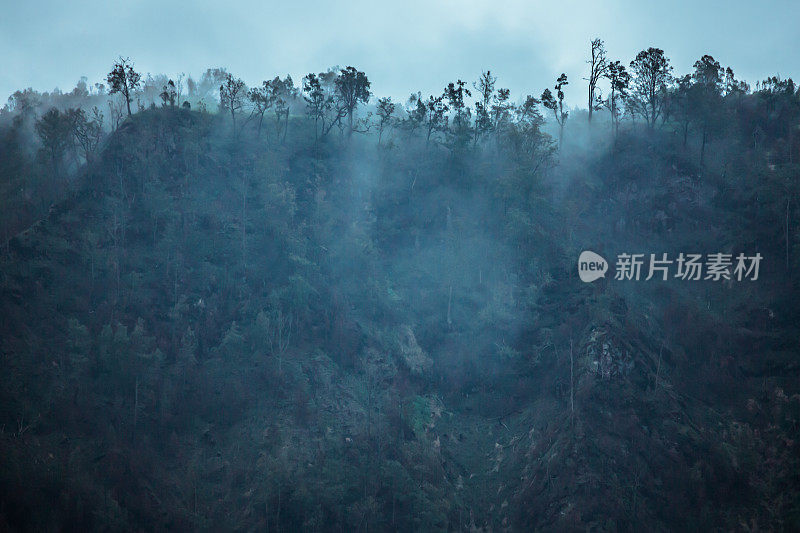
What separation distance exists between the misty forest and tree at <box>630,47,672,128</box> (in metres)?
0.31

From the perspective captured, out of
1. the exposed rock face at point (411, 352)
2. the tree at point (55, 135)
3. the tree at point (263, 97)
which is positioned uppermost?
the tree at point (263, 97)

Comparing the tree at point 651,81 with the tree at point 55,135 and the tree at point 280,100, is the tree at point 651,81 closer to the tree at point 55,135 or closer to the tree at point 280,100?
the tree at point 280,100

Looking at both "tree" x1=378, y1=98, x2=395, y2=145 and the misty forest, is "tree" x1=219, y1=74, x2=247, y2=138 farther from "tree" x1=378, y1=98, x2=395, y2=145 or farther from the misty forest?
"tree" x1=378, y1=98, x2=395, y2=145

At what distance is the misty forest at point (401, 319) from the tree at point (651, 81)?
309mm

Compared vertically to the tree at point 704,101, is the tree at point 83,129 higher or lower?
lower

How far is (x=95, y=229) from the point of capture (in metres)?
48.1

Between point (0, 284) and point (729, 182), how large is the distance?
72784 mm

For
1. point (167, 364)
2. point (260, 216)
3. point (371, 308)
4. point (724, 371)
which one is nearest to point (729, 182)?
point (724, 371)

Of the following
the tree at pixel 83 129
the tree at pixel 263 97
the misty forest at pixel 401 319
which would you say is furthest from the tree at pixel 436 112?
the tree at pixel 83 129

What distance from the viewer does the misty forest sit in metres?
35.1

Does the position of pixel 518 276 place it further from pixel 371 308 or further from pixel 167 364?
pixel 167 364

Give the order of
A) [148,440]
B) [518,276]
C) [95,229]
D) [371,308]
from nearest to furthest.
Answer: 1. [148,440]
2. [95,229]
3. [371,308]
4. [518,276]

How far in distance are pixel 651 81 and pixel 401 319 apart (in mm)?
46862

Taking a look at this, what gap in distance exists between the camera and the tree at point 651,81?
2608 inches
